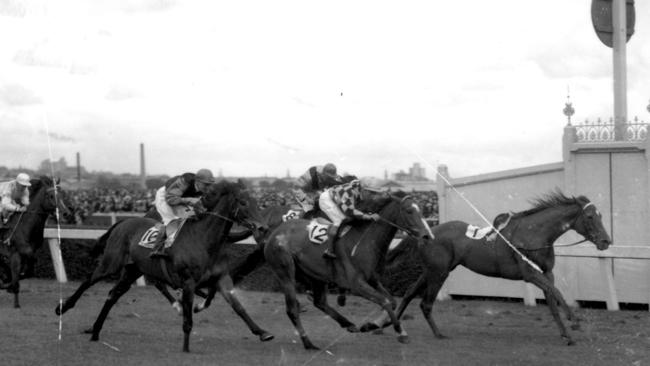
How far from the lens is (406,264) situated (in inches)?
595

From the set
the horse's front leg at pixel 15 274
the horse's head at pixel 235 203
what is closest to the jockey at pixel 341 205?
the horse's head at pixel 235 203

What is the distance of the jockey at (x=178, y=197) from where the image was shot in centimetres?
1076

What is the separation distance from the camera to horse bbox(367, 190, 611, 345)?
1127 cm

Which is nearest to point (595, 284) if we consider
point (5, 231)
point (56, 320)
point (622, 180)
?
point (622, 180)

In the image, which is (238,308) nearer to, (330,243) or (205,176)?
(330,243)

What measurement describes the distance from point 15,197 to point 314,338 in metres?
5.77

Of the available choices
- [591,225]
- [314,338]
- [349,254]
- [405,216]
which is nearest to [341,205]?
[349,254]

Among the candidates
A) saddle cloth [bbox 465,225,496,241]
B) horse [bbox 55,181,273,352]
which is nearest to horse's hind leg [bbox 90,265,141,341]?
horse [bbox 55,181,273,352]

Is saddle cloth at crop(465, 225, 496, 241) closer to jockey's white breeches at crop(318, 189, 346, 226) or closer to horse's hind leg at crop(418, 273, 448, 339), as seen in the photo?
horse's hind leg at crop(418, 273, 448, 339)

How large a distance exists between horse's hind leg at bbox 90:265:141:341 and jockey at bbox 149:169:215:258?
469 millimetres

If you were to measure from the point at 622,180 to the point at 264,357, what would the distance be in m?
6.10

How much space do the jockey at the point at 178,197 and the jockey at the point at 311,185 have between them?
6.57 feet

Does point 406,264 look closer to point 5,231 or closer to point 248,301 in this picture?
point 248,301

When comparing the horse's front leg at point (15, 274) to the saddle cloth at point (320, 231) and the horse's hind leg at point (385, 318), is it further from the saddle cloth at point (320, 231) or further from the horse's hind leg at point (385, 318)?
the horse's hind leg at point (385, 318)
